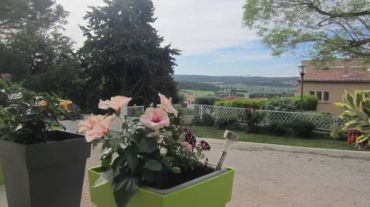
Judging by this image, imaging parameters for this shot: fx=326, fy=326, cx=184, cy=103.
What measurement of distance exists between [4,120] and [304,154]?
4446 mm

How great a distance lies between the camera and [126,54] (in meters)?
12.8

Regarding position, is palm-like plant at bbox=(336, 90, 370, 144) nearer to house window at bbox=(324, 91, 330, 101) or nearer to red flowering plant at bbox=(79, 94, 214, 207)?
red flowering plant at bbox=(79, 94, 214, 207)

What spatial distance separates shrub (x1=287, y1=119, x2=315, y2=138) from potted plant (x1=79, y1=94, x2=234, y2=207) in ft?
24.2

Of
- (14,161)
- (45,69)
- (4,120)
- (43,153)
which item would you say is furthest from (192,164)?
(45,69)

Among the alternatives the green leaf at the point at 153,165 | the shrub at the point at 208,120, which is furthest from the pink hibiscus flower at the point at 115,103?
the shrub at the point at 208,120

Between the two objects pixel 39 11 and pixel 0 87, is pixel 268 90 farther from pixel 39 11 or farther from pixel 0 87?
pixel 0 87

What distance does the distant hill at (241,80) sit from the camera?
14.9 metres

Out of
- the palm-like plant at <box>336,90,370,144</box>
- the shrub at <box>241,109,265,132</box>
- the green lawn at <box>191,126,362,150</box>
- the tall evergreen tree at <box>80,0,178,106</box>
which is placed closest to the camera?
the palm-like plant at <box>336,90,370,144</box>

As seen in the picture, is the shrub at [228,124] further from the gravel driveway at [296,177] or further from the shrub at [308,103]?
the shrub at [308,103]

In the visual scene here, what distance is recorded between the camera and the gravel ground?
116 inches

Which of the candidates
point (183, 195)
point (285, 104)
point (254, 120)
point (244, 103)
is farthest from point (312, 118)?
point (183, 195)

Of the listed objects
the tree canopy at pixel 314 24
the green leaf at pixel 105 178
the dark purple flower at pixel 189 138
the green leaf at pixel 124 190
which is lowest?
the green leaf at pixel 124 190

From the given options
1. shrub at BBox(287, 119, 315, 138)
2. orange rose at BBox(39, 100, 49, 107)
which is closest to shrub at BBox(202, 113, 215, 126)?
shrub at BBox(287, 119, 315, 138)

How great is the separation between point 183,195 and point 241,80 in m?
14.0
